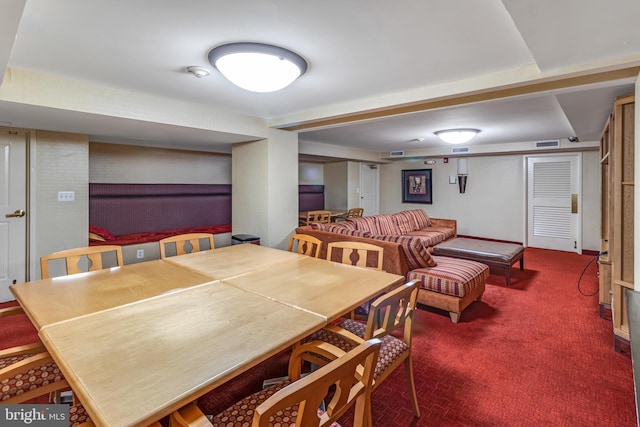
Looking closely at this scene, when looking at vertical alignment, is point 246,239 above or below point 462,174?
below

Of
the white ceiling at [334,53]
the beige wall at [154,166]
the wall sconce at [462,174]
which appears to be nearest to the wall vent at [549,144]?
the wall sconce at [462,174]

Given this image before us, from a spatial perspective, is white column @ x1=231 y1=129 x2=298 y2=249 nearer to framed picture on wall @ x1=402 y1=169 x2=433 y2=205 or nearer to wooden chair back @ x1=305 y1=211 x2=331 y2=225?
wooden chair back @ x1=305 y1=211 x2=331 y2=225

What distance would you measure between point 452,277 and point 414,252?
1.35 feet

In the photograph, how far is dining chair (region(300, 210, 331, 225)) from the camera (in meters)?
6.11

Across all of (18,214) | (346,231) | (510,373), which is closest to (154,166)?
(18,214)

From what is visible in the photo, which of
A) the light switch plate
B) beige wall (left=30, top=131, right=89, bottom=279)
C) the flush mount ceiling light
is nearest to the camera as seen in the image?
the flush mount ceiling light

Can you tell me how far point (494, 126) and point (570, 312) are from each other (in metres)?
2.55

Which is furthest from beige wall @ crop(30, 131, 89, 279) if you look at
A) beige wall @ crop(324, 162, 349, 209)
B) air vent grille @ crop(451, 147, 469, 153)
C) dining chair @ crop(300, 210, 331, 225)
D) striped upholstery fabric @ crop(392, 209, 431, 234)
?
air vent grille @ crop(451, 147, 469, 153)

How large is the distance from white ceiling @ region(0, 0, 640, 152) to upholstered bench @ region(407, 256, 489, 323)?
1.59 m

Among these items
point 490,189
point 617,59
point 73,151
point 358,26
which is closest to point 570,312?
point 617,59

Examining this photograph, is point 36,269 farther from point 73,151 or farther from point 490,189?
point 490,189

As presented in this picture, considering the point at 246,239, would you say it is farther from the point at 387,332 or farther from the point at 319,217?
the point at 387,332

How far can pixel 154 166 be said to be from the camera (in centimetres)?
498

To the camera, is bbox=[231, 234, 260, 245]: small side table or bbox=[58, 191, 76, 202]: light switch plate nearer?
bbox=[58, 191, 76, 202]: light switch plate
